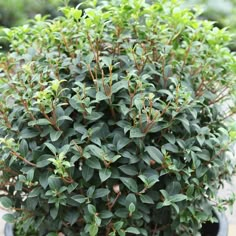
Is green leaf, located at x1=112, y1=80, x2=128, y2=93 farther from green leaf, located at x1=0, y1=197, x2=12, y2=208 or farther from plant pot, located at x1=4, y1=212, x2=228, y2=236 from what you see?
plant pot, located at x1=4, y1=212, x2=228, y2=236

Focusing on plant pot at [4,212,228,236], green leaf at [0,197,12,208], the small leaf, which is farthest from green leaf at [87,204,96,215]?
plant pot at [4,212,228,236]

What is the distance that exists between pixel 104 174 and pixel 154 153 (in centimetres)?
17

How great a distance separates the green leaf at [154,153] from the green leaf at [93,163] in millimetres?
154

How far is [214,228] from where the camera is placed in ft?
5.87

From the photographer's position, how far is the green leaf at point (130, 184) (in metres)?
1.41

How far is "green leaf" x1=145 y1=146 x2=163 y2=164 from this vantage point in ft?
4.66

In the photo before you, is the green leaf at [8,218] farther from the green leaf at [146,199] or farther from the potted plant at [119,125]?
the green leaf at [146,199]

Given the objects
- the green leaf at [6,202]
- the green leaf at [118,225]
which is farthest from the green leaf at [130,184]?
the green leaf at [6,202]

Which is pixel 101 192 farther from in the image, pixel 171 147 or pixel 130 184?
pixel 171 147

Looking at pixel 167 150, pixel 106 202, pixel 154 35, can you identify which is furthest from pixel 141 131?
pixel 154 35

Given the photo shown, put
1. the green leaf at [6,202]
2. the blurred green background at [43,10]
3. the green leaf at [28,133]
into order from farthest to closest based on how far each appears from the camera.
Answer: the blurred green background at [43,10] < the green leaf at [6,202] < the green leaf at [28,133]

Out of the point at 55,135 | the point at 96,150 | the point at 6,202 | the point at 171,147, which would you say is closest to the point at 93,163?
the point at 96,150

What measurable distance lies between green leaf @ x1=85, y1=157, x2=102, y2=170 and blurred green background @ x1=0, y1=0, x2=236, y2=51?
3421 mm

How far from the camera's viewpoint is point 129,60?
5.17ft
